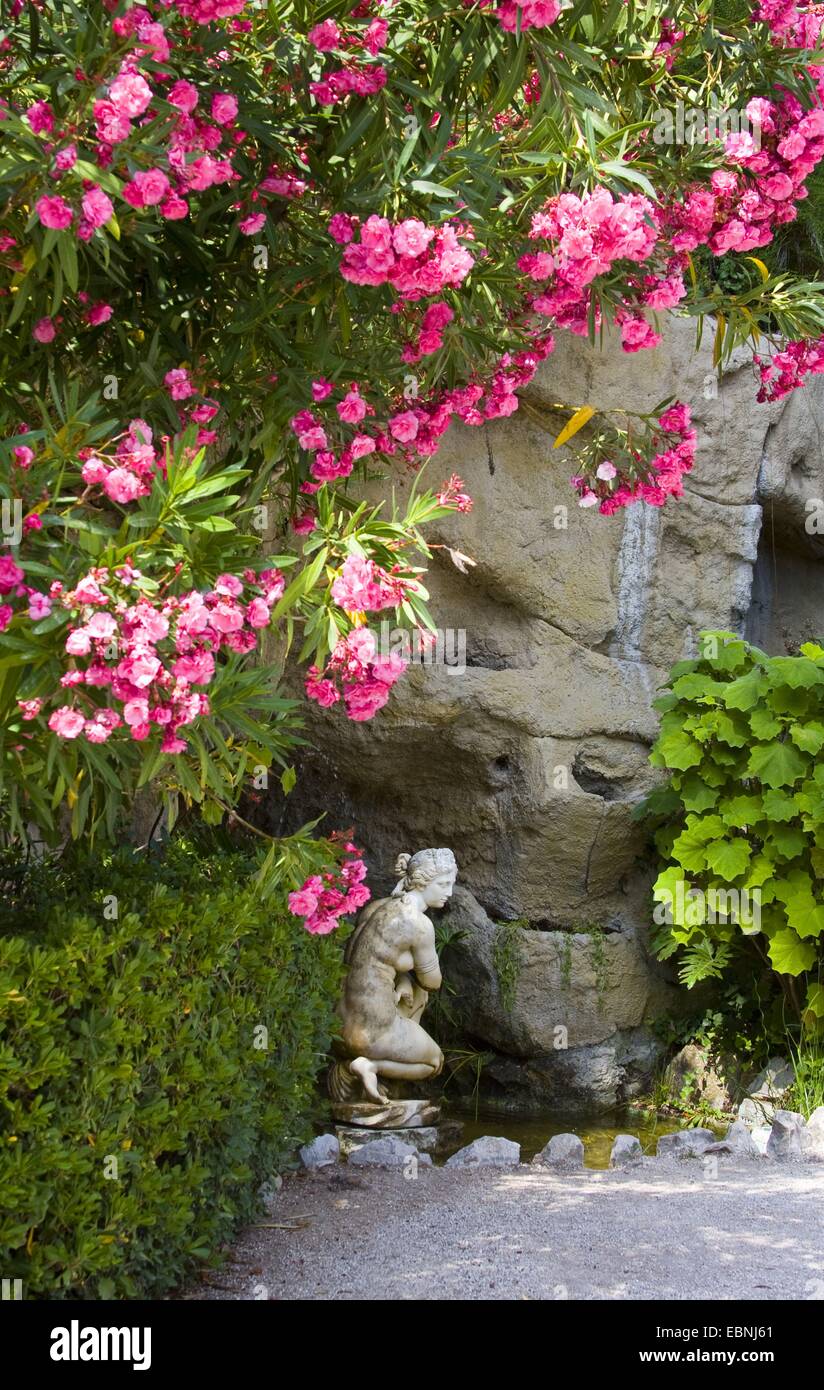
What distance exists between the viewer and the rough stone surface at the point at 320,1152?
5438 millimetres

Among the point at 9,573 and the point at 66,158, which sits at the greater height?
the point at 66,158

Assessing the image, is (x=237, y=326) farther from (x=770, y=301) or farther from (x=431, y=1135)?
(x=431, y=1135)

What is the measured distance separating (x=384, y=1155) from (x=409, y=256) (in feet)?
11.6

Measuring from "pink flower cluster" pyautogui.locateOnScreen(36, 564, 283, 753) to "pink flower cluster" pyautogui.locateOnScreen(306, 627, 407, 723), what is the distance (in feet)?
1.75

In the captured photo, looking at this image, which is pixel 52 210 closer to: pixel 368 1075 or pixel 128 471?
pixel 128 471

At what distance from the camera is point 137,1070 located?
3707 mm

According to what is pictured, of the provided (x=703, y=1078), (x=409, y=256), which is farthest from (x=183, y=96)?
(x=703, y=1078)

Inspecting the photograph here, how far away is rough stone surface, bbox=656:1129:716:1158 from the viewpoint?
571 cm

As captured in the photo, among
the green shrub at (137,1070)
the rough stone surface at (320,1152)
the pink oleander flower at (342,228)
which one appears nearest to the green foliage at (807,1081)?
the rough stone surface at (320,1152)

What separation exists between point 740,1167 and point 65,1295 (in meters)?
3.05

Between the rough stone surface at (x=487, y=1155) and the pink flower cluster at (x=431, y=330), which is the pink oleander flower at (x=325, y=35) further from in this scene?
the rough stone surface at (x=487, y=1155)

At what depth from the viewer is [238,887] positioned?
469 centimetres

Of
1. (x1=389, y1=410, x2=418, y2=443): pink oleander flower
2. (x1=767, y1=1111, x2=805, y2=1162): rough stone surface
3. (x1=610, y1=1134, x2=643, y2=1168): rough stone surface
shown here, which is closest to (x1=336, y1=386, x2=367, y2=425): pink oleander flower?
(x1=389, y1=410, x2=418, y2=443): pink oleander flower

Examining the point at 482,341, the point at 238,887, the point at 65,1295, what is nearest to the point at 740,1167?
the point at 238,887
